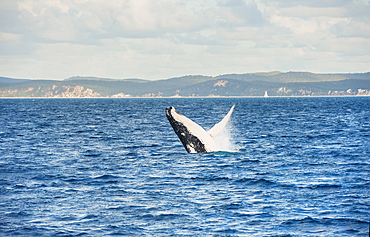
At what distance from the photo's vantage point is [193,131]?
22.0 metres

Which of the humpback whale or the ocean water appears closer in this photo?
the ocean water

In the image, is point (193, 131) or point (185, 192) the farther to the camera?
point (193, 131)

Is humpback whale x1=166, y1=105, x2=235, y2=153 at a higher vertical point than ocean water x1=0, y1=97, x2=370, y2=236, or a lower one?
higher

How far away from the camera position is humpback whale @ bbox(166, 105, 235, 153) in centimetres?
2114

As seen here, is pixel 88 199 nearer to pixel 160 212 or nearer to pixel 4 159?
pixel 160 212

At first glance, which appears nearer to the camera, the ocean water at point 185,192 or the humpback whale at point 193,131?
the ocean water at point 185,192

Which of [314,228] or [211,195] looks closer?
[314,228]

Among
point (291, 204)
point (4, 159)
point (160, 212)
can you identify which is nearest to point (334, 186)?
point (291, 204)

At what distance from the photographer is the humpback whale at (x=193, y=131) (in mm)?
21141

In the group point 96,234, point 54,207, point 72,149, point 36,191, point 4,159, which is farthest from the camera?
point 72,149

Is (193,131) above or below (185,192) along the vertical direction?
above

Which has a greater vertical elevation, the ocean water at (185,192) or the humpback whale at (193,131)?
the humpback whale at (193,131)

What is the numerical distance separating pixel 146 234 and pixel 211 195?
14.5 feet

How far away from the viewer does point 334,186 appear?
17.7 meters
